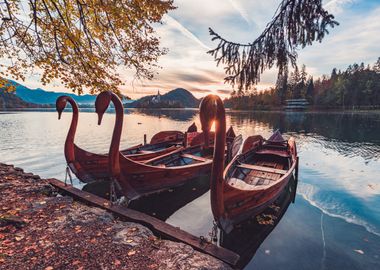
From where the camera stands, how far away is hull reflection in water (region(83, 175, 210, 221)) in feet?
26.7

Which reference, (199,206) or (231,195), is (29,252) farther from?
(199,206)

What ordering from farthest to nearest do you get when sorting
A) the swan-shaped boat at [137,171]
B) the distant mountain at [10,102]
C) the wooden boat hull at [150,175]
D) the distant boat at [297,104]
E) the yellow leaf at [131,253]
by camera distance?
1. the distant mountain at [10,102]
2. the distant boat at [297,104]
3. the wooden boat hull at [150,175]
4. the swan-shaped boat at [137,171]
5. the yellow leaf at [131,253]

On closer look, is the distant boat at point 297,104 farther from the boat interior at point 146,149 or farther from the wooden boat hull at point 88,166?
the wooden boat hull at point 88,166

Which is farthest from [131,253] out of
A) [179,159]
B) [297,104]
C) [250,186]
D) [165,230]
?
[297,104]

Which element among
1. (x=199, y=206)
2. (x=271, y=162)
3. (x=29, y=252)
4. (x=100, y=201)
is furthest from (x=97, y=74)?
(x=271, y=162)

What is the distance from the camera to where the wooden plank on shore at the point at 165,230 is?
159 inches

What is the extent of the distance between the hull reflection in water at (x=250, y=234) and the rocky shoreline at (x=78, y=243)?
2.29 metres

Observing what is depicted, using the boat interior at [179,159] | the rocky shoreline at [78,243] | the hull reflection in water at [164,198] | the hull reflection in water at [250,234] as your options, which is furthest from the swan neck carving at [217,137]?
the boat interior at [179,159]

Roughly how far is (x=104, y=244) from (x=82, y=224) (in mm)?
1061

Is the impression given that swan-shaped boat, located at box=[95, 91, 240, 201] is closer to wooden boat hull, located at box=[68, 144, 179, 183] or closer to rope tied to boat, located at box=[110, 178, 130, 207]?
rope tied to boat, located at box=[110, 178, 130, 207]

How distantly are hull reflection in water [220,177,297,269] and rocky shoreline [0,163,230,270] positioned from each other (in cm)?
229

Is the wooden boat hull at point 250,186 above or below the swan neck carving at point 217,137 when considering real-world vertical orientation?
below

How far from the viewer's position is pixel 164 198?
29.6ft

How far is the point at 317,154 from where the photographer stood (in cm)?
1855
